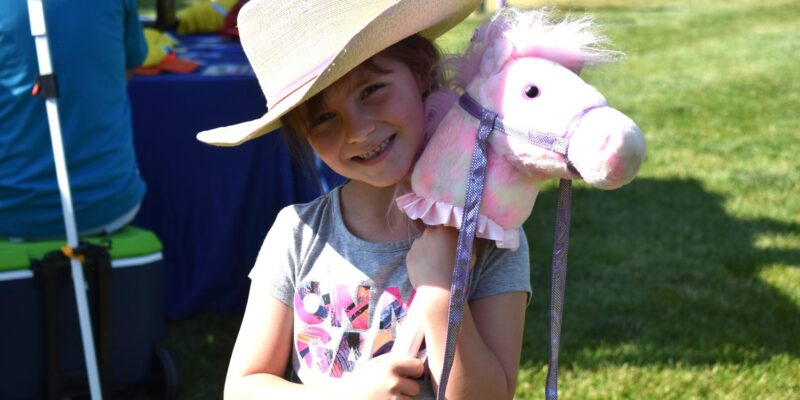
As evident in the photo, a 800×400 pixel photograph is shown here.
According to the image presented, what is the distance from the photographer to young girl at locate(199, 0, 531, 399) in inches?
60.8

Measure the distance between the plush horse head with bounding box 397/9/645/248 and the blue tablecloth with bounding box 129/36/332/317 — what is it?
2265mm

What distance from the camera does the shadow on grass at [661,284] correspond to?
12.0 feet

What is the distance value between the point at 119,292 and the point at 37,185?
409 mm

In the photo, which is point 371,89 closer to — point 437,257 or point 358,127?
point 358,127

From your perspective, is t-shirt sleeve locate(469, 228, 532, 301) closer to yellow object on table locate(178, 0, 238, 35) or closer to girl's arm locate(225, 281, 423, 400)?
girl's arm locate(225, 281, 423, 400)

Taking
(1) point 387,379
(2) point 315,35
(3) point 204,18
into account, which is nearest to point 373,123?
(2) point 315,35

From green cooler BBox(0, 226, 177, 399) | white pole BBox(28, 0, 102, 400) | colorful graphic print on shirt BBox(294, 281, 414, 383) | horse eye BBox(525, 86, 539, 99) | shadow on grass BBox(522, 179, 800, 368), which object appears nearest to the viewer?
horse eye BBox(525, 86, 539, 99)

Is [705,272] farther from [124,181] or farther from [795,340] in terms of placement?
[124,181]

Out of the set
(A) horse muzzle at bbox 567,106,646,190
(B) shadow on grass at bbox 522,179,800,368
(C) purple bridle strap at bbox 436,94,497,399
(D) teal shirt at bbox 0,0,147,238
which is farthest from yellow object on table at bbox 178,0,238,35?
(A) horse muzzle at bbox 567,106,646,190

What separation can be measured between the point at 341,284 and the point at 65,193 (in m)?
1.58

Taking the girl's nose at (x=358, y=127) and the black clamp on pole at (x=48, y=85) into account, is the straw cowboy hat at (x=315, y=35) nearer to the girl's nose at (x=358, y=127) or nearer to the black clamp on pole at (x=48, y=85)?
the girl's nose at (x=358, y=127)

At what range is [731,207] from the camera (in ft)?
17.8

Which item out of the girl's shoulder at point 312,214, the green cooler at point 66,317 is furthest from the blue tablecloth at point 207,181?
the girl's shoulder at point 312,214

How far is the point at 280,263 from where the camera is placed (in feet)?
5.72
